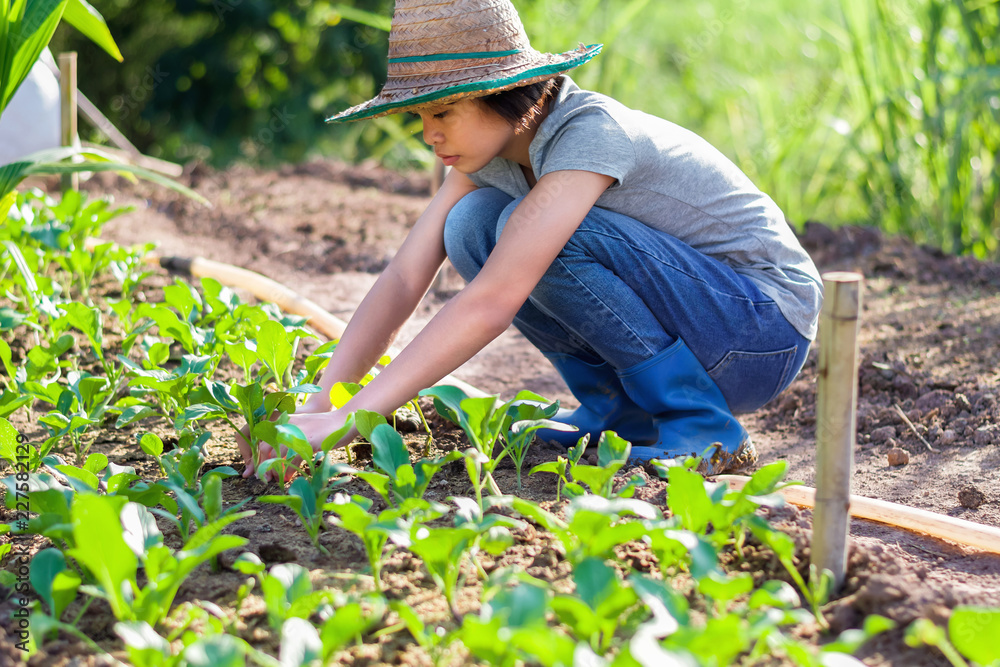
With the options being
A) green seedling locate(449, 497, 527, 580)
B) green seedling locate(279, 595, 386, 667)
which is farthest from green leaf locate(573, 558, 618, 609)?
green seedling locate(279, 595, 386, 667)

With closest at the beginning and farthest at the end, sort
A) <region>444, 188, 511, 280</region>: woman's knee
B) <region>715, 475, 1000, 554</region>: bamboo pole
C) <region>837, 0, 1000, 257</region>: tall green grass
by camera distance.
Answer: <region>715, 475, 1000, 554</region>: bamboo pole, <region>444, 188, 511, 280</region>: woman's knee, <region>837, 0, 1000, 257</region>: tall green grass

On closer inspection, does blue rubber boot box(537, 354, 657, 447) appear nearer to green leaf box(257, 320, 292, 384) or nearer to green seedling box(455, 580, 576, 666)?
green leaf box(257, 320, 292, 384)

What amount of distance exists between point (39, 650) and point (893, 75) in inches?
135

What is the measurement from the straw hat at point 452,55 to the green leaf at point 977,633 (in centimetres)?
97

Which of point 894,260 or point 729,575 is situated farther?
point 894,260

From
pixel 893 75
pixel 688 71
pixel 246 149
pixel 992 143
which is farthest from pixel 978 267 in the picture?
pixel 246 149

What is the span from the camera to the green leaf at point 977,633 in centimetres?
82

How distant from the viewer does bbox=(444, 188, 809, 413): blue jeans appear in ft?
5.27

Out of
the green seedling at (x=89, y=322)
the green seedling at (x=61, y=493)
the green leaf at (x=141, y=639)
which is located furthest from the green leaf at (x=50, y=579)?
the green seedling at (x=89, y=322)

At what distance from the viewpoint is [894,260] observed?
310cm

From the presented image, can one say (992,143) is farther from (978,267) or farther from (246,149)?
(246,149)

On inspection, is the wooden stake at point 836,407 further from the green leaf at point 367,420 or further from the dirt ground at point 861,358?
the green leaf at point 367,420

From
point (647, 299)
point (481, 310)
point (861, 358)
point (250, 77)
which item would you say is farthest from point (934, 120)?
point (250, 77)

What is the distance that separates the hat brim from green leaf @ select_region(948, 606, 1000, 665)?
97 centimetres
